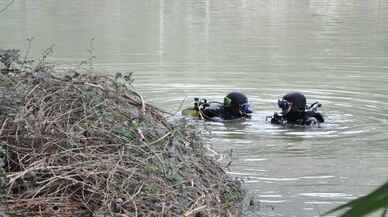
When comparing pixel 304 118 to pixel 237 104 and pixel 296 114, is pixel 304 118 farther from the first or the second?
pixel 237 104

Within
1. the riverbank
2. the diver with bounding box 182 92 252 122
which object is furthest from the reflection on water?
the riverbank

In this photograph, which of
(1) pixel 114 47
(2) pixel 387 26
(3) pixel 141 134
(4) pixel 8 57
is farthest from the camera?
(2) pixel 387 26

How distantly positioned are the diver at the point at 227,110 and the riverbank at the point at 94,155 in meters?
4.10

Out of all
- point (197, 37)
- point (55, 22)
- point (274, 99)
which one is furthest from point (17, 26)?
point (274, 99)

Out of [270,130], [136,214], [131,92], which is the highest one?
[131,92]

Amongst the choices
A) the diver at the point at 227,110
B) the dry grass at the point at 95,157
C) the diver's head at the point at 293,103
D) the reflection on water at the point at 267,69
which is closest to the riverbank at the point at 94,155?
the dry grass at the point at 95,157

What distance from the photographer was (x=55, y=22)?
27.0 meters

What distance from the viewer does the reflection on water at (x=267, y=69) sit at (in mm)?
7285

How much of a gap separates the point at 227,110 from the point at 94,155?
5.62 m

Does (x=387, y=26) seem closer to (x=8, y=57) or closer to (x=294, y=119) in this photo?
(x=294, y=119)

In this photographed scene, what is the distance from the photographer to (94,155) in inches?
182

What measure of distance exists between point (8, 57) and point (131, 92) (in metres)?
0.99

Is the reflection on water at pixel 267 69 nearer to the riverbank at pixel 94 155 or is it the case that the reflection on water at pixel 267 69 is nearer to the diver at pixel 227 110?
the diver at pixel 227 110

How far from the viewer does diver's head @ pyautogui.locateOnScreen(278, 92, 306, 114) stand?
31.0 ft
